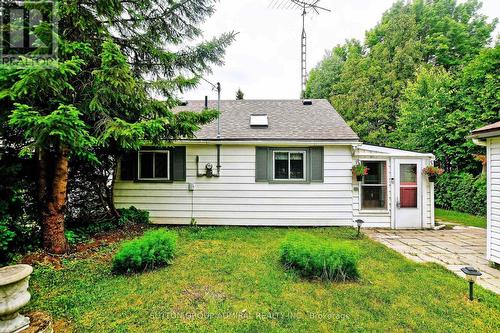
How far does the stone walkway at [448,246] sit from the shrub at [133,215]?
20.3 ft

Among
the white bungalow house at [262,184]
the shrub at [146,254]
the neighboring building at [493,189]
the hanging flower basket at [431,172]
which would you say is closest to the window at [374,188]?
the white bungalow house at [262,184]

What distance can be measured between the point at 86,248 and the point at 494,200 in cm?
753

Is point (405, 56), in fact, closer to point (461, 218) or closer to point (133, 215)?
point (461, 218)

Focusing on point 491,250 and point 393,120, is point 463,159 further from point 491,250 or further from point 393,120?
point 491,250

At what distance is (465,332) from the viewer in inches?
89.9

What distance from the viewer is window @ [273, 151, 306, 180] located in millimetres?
6660

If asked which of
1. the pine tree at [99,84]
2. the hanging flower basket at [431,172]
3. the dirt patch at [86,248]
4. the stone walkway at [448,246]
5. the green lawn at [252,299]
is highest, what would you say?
the pine tree at [99,84]

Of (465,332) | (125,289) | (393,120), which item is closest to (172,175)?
(125,289)

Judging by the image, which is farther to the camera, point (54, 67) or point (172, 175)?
point (172, 175)

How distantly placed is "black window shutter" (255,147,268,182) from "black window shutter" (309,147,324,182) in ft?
4.47

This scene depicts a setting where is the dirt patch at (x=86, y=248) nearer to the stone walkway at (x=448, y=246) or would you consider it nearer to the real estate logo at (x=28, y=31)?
the real estate logo at (x=28, y=31)

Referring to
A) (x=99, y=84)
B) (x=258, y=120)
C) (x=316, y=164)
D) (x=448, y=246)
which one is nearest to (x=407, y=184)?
(x=448, y=246)

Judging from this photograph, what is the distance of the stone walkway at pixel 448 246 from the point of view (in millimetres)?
3834

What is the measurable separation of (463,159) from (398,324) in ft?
32.8
